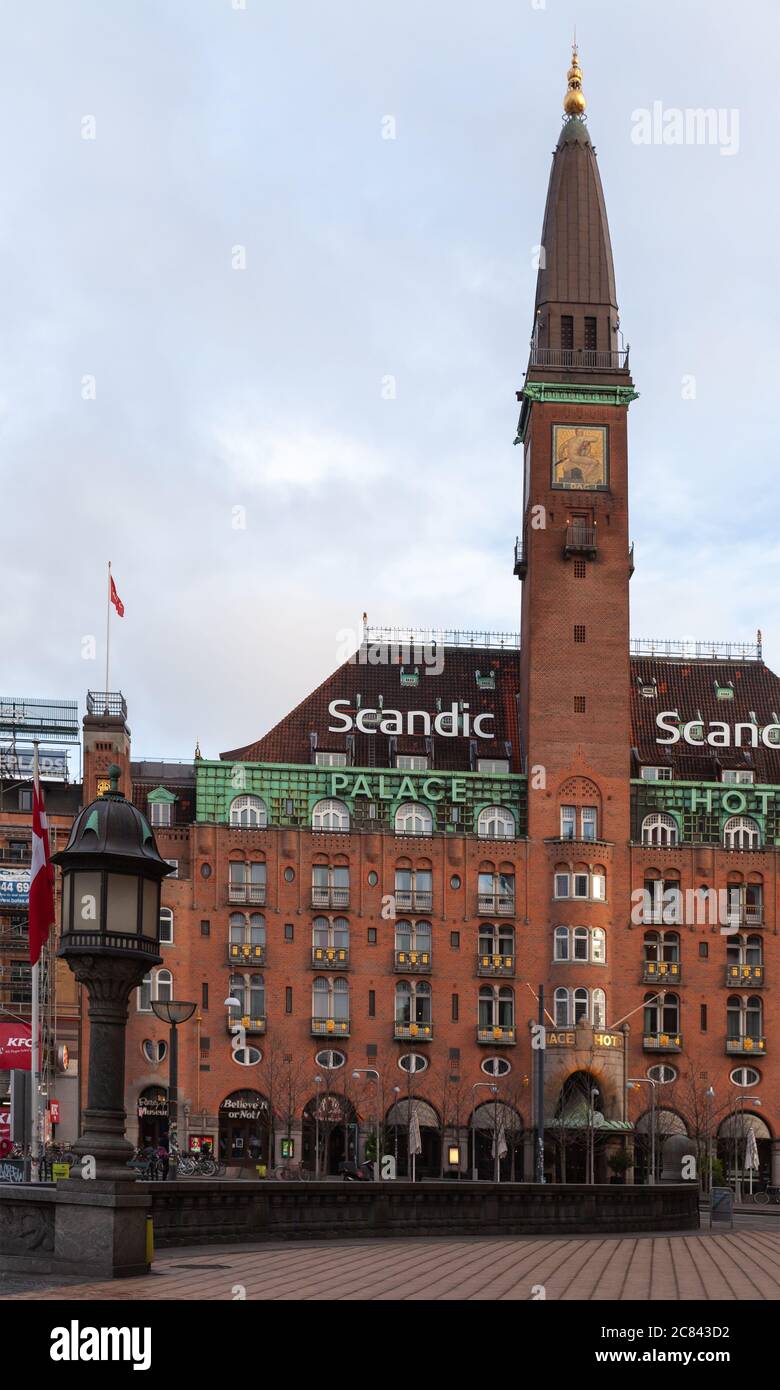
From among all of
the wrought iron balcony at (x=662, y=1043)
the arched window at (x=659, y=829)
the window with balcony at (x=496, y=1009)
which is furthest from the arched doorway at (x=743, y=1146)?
the arched window at (x=659, y=829)

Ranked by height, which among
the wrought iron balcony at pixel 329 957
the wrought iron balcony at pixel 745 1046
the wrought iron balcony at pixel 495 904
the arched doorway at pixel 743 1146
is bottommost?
the arched doorway at pixel 743 1146

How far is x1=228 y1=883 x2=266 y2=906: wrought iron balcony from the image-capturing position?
9856cm

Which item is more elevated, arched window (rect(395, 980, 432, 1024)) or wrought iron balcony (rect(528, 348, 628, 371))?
wrought iron balcony (rect(528, 348, 628, 371))

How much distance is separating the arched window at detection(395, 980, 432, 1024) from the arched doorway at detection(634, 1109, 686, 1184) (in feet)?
38.4

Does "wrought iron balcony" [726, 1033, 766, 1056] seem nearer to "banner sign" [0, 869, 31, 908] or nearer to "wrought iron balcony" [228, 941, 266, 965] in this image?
"wrought iron balcony" [228, 941, 266, 965]

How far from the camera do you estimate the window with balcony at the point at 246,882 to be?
323 ft

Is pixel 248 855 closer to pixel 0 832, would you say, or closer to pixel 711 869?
pixel 0 832

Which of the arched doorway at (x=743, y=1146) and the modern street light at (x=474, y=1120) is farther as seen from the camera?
the modern street light at (x=474, y=1120)

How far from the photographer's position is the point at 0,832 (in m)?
100

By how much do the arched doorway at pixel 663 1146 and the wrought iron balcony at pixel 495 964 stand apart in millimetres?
9743

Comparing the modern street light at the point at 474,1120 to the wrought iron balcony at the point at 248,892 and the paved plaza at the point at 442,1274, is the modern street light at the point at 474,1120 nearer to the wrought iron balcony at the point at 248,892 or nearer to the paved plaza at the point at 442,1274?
A: the wrought iron balcony at the point at 248,892

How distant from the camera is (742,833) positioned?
4011 inches

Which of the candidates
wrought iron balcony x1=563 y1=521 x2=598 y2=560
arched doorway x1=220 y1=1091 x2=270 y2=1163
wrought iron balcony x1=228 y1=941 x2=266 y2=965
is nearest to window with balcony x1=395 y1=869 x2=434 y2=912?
wrought iron balcony x1=228 y1=941 x2=266 y2=965
